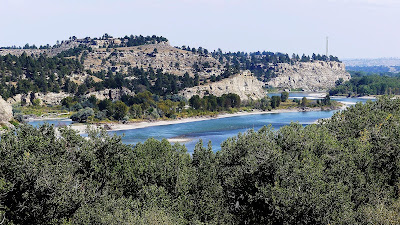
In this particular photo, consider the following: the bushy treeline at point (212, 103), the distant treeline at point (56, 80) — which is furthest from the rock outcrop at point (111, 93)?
the bushy treeline at point (212, 103)

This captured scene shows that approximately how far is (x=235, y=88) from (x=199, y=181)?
107 meters

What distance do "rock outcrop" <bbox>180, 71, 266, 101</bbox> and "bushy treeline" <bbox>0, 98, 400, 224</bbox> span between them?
9267cm

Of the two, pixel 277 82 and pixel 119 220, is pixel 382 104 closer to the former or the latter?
pixel 119 220

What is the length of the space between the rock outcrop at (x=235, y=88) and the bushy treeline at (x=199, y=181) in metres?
92.7

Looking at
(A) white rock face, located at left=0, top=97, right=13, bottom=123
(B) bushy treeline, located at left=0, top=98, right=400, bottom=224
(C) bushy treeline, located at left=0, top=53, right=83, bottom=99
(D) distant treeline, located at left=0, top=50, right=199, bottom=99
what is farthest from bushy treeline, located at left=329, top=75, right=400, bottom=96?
(B) bushy treeline, located at left=0, top=98, right=400, bottom=224

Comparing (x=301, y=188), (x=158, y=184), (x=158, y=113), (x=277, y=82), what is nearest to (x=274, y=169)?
(x=301, y=188)

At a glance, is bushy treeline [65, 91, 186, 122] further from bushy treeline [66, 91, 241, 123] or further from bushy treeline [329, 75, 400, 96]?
bushy treeline [329, 75, 400, 96]

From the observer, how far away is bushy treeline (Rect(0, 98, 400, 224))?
54.4 feet

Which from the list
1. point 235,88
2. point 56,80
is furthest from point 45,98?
point 235,88

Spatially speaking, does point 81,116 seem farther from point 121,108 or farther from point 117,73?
point 117,73

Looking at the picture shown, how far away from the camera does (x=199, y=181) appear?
825 inches

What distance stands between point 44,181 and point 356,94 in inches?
5825

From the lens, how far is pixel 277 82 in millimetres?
197250

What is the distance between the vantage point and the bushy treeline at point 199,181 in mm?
16594
